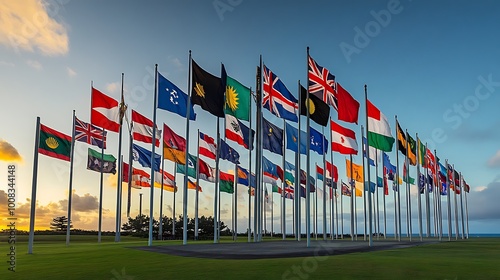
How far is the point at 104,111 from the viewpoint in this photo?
1463 inches

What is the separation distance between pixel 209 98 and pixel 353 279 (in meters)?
19.7

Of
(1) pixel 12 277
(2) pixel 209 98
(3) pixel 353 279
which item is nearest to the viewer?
(3) pixel 353 279

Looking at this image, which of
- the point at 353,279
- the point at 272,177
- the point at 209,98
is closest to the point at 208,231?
the point at 272,177

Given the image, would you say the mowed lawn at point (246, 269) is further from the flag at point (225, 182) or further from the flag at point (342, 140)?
the flag at point (225, 182)

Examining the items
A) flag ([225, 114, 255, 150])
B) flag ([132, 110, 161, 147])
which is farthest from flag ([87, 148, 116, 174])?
flag ([225, 114, 255, 150])

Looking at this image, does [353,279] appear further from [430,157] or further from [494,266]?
[430,157]

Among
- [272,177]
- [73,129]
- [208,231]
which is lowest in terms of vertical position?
[208,231]

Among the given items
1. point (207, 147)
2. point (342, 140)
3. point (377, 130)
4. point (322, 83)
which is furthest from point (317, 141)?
point (322, 83)

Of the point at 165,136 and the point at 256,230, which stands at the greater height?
the point at 165,136

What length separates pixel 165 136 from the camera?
39281 millimetres

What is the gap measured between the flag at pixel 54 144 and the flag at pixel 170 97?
8.33 metres

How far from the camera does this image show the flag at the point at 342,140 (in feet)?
125

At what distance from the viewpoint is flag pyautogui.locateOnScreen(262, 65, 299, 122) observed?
115 feet

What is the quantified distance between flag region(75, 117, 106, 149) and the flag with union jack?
758 inches
